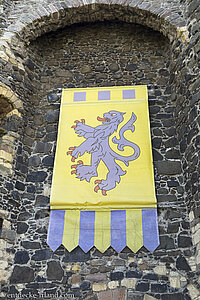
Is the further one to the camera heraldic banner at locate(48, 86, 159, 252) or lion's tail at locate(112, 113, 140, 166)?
lion's tail at locate(112, 113, 140, 166)

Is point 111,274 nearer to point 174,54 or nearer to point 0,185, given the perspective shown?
point 0,185

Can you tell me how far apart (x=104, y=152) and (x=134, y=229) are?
1494mm

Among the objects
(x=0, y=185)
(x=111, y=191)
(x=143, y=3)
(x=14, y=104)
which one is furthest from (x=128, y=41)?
(x=0, y=185)

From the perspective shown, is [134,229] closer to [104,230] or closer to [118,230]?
[118,230]

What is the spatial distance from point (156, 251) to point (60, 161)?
7.27 ft

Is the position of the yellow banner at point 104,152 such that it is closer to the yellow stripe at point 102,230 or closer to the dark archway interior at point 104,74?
the yellow stripe at point 102,230

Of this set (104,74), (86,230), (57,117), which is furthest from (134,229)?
(104,74)

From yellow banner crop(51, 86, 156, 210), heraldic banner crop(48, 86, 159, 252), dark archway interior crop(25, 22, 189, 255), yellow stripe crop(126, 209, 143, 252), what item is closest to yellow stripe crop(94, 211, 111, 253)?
heraldic banner crop(48, 86, 159, 252)

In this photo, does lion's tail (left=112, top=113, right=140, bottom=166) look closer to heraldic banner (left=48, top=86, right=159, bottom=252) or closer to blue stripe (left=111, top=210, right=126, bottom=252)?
heraldic banner (left=48, top=86, right=159, bottom=252)

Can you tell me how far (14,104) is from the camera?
6.04 m

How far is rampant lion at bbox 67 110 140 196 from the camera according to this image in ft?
18.0

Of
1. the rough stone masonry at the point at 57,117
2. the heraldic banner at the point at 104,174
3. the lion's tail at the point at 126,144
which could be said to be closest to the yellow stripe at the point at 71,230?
the heraldic banner at the point at 104,174

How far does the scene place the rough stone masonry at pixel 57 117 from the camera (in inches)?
186

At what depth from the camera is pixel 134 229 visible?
4.97 m
